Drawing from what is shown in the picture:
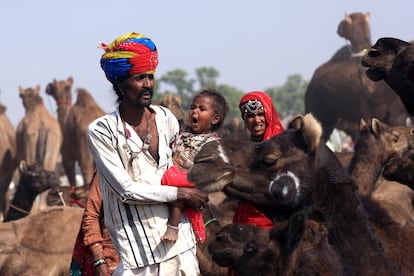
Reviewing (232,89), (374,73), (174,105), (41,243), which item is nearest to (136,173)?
(374,73)

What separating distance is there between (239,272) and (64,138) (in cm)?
1599

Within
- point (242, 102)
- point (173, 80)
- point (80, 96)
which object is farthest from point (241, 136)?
point (173, 80)

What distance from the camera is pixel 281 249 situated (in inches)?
222

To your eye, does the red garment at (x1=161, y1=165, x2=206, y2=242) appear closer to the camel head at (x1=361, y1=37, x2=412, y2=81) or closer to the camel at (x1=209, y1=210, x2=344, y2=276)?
the camel at (x1=209, y1=210, x2=344, y2=276)

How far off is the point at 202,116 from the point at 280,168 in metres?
1.10

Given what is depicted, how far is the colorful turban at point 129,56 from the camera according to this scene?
19.0ft

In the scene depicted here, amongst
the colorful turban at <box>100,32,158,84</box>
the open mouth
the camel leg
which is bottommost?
the camel leg

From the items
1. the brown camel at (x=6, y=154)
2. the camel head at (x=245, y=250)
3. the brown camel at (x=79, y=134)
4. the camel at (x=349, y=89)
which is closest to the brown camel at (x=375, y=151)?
the camel head at (x=245, y=250)

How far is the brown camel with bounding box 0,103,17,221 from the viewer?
20406 mm

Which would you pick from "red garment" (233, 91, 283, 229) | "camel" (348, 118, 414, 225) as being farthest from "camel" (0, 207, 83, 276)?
"red garment" (233, 91, 283, 229)

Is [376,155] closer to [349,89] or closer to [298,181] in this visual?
[298,181]

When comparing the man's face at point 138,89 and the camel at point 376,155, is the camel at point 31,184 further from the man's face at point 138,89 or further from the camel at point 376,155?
the man's face at point 138,89

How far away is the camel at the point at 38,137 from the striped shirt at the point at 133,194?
52.9ft

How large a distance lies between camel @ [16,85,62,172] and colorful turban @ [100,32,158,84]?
16101 mm
